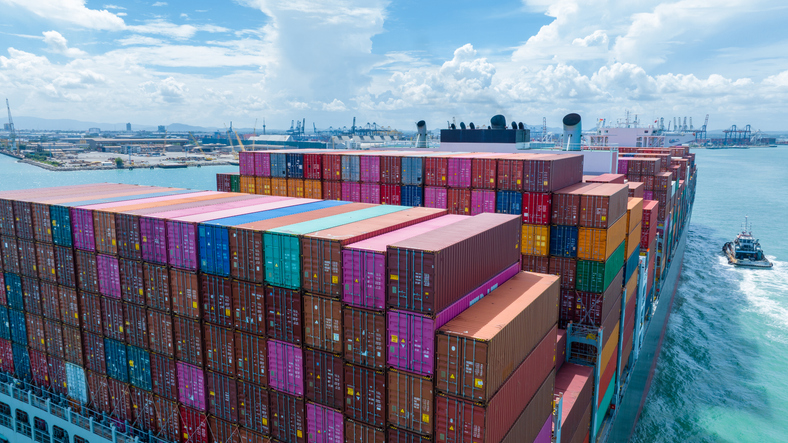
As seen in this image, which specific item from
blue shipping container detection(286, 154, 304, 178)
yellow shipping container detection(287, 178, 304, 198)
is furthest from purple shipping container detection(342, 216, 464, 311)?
blue shipping container detection(286, 154, 304, 178)

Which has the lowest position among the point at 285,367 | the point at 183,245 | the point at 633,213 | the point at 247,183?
the point at 285,367

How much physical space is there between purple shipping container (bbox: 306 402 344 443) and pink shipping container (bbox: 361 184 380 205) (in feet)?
46.1

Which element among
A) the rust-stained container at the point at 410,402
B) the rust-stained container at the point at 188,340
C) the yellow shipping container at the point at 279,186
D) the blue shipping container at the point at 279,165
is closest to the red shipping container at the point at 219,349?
the rust-stained container at the point at 188,340

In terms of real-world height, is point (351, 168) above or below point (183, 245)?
above

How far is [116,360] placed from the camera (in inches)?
760

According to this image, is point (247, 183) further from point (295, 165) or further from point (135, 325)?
point (135, 325)

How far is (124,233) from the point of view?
17969 millimetres

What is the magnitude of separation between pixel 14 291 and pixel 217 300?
13.4 m

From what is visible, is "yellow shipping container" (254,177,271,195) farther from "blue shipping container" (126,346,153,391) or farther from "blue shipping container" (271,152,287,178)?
"blue shipping container" (126,346,153,391)

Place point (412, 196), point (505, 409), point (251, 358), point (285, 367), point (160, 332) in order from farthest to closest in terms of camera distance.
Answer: point (412, 196) < point (160, 332) < point (251, 358) < point (285, 367) < point (505, 409)

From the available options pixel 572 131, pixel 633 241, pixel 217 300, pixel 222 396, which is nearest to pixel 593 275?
pixel 633 241

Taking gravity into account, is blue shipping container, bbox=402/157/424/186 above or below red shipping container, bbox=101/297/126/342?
above

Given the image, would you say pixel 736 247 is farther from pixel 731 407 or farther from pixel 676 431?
pixel 676 431

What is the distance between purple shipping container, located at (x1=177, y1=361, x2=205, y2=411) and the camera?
56.0 ft
